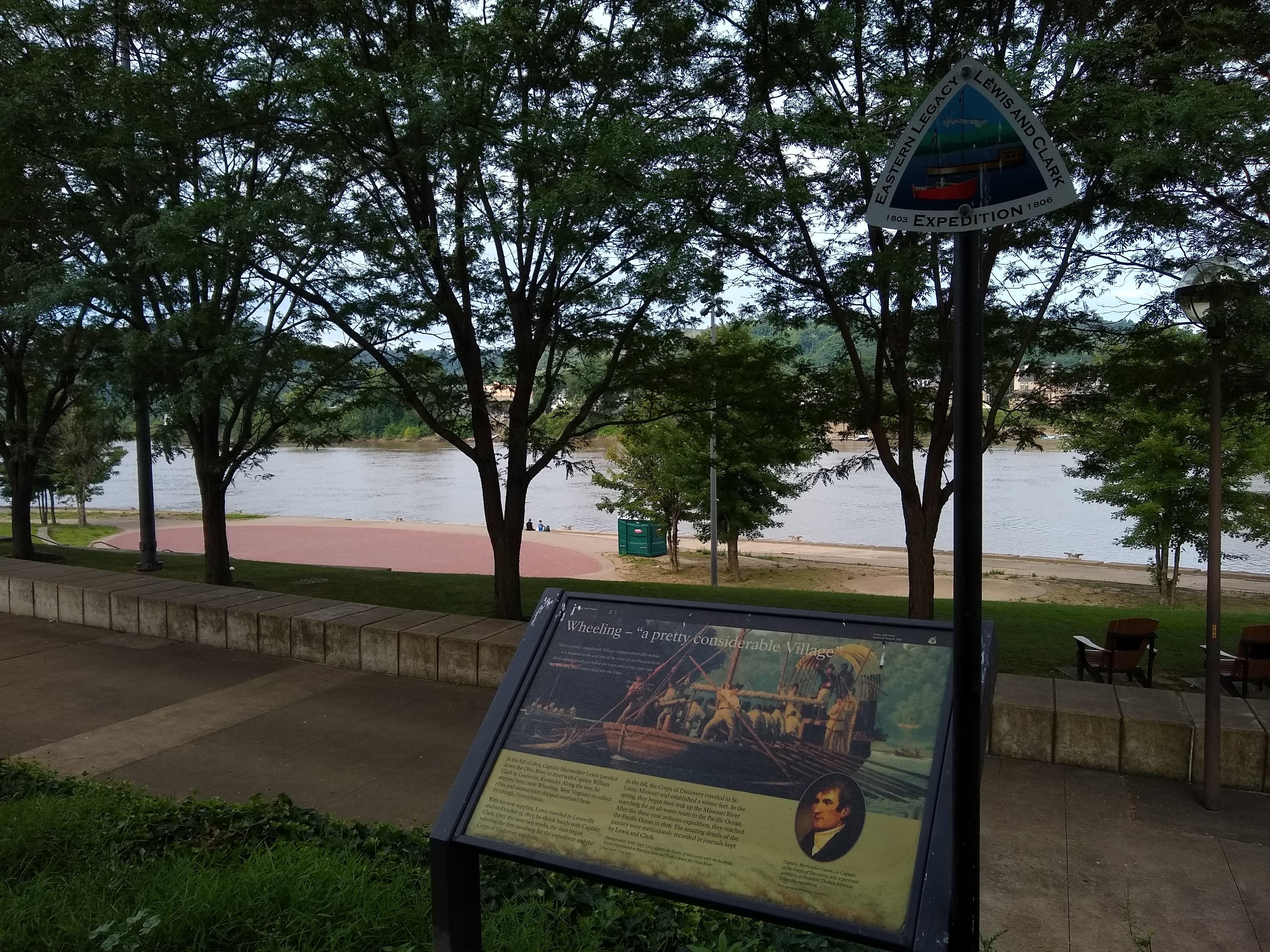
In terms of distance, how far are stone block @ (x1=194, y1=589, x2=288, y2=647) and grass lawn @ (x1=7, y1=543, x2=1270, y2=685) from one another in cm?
387

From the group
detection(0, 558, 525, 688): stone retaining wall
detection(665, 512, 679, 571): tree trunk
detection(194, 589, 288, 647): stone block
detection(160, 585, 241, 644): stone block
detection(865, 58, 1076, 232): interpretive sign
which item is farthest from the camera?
detection(665, 512, 679, 571): tree trunk

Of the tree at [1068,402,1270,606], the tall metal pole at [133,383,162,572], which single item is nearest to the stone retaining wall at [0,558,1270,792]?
the tall metal pole at [133,383,162,572]

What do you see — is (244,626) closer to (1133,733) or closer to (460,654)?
(460,654)

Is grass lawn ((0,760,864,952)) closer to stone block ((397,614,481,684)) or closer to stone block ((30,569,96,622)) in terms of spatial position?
stone block ((397,614,481,684))

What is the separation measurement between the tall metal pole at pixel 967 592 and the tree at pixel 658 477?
2439 centimetres

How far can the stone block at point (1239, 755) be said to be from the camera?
5414mm

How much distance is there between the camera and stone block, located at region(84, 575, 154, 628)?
369 inches

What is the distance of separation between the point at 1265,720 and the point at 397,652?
629cm

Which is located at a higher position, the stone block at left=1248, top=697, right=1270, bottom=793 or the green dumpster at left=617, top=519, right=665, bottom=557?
the stone block at left=1248, top=697, right=1270, bottom=793

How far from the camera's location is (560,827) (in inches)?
106

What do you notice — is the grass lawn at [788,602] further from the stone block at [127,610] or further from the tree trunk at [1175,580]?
the stone block at [127,610]

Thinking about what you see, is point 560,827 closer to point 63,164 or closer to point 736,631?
point 736,631

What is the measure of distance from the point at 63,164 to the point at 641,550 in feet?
73.0

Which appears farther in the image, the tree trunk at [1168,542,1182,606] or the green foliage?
the green foliage
